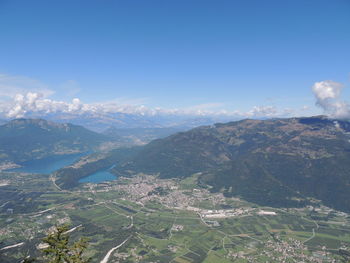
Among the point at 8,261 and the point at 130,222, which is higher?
the point at 8,261

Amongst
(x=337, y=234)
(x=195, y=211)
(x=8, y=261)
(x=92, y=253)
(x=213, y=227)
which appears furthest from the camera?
(x=195, y=211)

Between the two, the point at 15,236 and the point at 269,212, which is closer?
the point at 15,236

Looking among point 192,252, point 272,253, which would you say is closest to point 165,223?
point 192,252

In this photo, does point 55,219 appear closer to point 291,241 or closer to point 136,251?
point 136,251

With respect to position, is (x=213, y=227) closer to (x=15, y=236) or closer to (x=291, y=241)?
(x=291, y=241)

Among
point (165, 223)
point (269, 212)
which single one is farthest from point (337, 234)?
point (165, 223)

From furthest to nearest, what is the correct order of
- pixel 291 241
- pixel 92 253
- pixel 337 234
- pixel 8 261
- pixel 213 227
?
pixel 213 227 → pixel 337 234 → pixel 291 241 → pixel 92 253 → pixel 8 261
